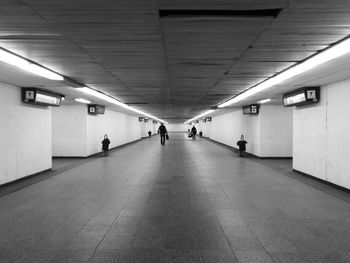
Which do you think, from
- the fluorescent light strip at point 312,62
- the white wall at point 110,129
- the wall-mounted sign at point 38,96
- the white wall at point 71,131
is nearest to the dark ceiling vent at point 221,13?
the fluorescent light strip at point 312,62

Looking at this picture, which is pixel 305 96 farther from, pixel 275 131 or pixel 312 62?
pixel 275 131

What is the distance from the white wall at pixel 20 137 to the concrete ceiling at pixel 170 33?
1.72 metres

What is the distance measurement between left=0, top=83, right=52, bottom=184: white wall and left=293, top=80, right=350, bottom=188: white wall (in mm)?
8804

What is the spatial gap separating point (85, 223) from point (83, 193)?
6.68 ft

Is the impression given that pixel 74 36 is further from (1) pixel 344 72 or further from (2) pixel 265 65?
(1) pixel 344 72

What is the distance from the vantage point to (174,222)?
424 cm

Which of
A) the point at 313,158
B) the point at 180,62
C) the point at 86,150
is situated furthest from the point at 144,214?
the point at 86,150

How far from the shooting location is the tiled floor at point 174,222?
3223 millimetres

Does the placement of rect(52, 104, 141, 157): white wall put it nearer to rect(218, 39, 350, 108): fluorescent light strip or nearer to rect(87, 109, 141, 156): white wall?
rect(87, 109, 141, 156): white wall

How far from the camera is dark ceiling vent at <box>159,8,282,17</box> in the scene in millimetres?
2889

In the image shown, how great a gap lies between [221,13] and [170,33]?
823 millimetres

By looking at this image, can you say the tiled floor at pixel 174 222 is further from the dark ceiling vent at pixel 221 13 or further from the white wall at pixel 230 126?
the white wall at pixel 230 126

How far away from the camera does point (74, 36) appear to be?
362 cm

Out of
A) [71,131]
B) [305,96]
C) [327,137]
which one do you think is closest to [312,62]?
[305,96]
